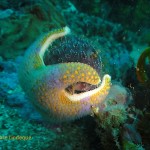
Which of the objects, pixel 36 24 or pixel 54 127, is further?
pixel 36 24

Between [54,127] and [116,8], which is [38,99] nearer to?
[54,127]

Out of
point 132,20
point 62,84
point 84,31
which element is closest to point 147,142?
point 62,84

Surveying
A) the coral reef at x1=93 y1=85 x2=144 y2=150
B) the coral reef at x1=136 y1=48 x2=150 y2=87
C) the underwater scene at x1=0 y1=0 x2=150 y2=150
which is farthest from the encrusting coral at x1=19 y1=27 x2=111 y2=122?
the coral reef at x1=136 y1=48 x2=150 y2=87

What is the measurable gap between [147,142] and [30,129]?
114 centimetres

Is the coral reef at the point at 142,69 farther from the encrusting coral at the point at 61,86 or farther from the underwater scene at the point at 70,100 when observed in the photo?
the encrusting coral at the point at 61,86

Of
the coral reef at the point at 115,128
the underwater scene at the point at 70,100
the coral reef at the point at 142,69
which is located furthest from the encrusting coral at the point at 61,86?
the coral reef at the point at 142,69

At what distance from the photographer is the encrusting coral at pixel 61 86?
2434 mm

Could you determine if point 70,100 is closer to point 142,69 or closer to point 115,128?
point 115,128

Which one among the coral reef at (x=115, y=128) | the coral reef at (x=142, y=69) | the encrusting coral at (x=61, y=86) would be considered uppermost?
the coral reef at (x=142, y=69)

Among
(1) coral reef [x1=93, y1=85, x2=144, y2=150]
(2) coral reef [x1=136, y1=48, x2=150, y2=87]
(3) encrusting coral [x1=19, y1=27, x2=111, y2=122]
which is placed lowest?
(1) coral reef [x1=93, y1=85, x2=144, y2=150]

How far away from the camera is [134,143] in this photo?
7.50 ft

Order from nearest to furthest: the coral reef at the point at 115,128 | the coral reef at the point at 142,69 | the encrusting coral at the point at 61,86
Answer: the coral reef at the point at 115,128, the encrusting coral at the point at 61,86, the coral reef at the point at 142,69

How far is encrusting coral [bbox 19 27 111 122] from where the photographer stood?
243 cm

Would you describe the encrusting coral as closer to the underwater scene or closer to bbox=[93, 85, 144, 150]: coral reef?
the underwater scene
